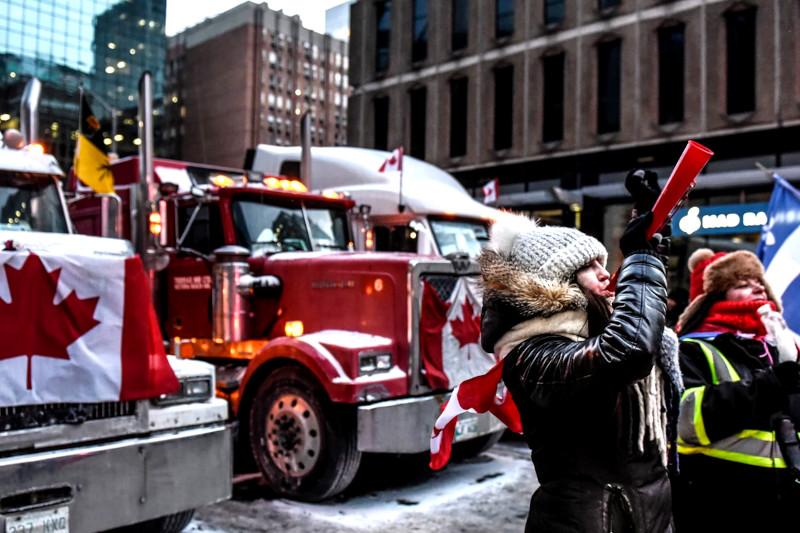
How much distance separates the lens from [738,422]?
10.2ft

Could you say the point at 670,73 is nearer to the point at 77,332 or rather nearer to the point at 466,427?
the point at 466,427

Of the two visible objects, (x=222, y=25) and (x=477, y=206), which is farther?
(x=222, y=25)

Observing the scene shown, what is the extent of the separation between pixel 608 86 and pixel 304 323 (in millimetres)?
18382

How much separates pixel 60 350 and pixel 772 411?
12.2 feet

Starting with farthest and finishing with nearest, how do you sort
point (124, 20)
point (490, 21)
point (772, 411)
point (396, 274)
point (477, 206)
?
point (490, 21), point (124, 20), point (477, 206), point (396, 274), point (772, 411)

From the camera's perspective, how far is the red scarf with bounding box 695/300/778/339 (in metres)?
3.48

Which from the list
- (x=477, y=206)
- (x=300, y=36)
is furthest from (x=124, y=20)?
(x=300, y=36)

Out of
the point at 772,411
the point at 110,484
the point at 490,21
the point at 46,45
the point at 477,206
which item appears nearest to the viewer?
the point at 772,411

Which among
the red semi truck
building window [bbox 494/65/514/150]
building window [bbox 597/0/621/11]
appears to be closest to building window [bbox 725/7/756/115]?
building window [bbox 597/0/621/11]

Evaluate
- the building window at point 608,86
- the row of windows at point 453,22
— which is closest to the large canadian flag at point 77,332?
the building window at point 608,86

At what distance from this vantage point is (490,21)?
2547 cm

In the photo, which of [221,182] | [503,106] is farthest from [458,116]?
[221,182]

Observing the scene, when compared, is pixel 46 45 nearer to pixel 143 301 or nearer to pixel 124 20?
pixel 124 20

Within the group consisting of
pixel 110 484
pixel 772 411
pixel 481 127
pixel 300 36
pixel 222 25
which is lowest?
pixel 110 484
